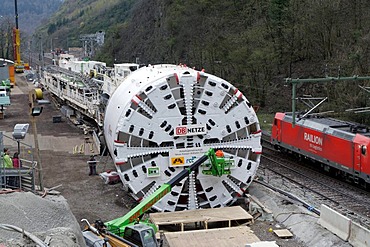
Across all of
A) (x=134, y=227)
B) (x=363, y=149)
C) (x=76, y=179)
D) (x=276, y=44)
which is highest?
(x=276, y=44)

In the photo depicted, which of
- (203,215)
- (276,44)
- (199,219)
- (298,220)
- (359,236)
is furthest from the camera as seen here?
(276,44)

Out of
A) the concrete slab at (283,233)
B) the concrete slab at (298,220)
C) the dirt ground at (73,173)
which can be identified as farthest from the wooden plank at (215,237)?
the dirt ground at (73,173)

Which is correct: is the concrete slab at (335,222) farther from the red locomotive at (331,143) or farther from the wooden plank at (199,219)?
the red locomotive at (331,143)

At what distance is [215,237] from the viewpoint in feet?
57.6

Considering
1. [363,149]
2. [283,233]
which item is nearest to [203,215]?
[283,233]

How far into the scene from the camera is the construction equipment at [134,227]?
49.2 ft

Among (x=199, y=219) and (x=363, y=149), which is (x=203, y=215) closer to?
(x=199, y=219)

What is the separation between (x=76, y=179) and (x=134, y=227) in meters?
10.5

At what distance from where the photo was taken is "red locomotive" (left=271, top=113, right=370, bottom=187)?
2417 centimetres

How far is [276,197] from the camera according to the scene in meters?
21.7

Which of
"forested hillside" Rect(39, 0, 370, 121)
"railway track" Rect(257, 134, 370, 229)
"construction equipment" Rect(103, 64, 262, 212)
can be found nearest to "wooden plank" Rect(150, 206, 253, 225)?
"construction equipment" Rect(103, 64, 262, 212)

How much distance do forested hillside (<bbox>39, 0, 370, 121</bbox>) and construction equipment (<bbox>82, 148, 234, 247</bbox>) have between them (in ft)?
56.1

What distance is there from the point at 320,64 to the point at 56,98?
26.1 metres

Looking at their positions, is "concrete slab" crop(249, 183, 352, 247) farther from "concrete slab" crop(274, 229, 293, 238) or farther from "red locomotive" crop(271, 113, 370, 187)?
"red locomotive" crop(271, 113, 370, 187)
